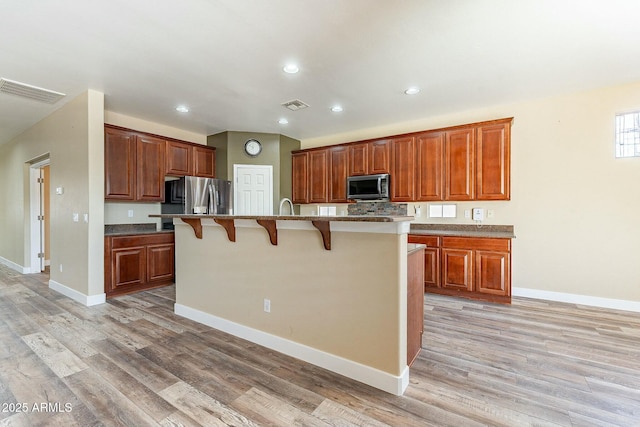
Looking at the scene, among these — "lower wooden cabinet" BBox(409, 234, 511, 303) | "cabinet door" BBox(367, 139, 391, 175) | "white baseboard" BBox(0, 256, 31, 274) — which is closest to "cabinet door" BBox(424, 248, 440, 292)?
"lower wooden cabinet" BBox(409, 234, 511, 303)

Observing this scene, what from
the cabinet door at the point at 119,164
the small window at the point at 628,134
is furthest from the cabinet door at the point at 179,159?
the small window at the point at 628,134

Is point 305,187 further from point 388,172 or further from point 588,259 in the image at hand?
point 588,259

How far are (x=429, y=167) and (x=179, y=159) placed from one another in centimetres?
425

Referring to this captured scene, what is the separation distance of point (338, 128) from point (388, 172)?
1310mm

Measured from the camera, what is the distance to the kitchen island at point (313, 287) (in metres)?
1.88

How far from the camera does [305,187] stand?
18.6 ft

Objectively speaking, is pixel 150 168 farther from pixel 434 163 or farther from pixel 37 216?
pixel 434 163

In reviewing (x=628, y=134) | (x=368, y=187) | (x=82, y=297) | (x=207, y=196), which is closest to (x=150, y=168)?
(x=207, y=196)

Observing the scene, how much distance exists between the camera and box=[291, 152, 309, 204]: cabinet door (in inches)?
224

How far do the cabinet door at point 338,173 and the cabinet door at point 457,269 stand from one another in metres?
2.06

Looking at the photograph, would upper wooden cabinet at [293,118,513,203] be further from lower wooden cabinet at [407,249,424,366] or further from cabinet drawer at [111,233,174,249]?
cabinet drawer at [111,233,174,249]

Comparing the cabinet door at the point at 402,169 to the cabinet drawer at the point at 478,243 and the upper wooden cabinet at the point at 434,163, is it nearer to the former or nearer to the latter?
the upper wooden cabinet at the point at 434,163

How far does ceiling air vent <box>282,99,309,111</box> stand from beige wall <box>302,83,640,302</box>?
272 cm

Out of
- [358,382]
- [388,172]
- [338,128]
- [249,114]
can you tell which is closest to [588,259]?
[388,172]
